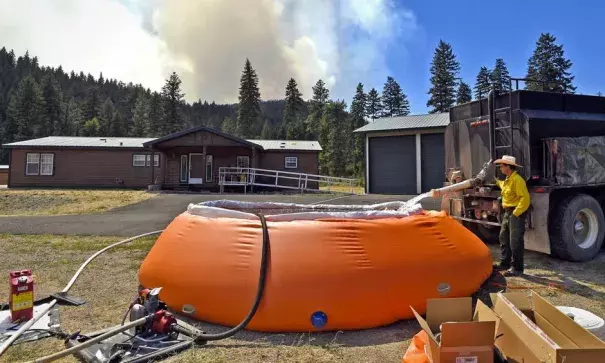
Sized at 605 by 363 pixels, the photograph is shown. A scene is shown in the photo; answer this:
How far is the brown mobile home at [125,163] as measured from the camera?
89.0ft

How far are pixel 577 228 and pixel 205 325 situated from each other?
21.6 ft

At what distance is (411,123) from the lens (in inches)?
917

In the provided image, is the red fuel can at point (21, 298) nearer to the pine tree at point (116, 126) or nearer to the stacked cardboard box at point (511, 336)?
the stacked cardboard box at point (511, 336)

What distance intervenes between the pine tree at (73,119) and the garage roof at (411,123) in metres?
75.3

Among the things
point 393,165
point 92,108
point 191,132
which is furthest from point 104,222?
point 92,108

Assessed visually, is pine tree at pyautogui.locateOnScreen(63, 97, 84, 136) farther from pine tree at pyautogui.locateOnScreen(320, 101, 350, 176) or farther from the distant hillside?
pine tree at pyautogui.locateOnScreen(320, 101, 350, 176)

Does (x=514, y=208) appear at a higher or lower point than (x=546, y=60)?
lower

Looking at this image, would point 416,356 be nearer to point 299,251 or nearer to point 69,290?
point 299,251

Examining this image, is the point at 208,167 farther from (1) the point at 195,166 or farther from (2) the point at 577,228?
(2) the point at 577,228

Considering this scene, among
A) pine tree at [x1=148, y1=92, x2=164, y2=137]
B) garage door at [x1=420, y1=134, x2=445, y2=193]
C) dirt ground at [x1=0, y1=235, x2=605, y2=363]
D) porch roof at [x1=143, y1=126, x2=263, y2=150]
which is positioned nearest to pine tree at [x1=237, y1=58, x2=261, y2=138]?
pine tree at [x1=148, y1=92, x2=164, y2=137]

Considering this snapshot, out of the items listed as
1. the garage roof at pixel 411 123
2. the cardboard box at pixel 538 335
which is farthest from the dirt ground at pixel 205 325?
the garage roof at pixel 411 123

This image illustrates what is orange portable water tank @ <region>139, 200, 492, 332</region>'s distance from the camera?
3699 mm

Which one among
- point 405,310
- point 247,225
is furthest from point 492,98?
point 247,225

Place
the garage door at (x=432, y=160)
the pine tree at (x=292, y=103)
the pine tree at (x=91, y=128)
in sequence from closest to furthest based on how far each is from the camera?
1. the garage door at (x=432, y=160)
2. the pine tree at (x=91, y=128)
3. the pine tree at (x=292, y=103)
